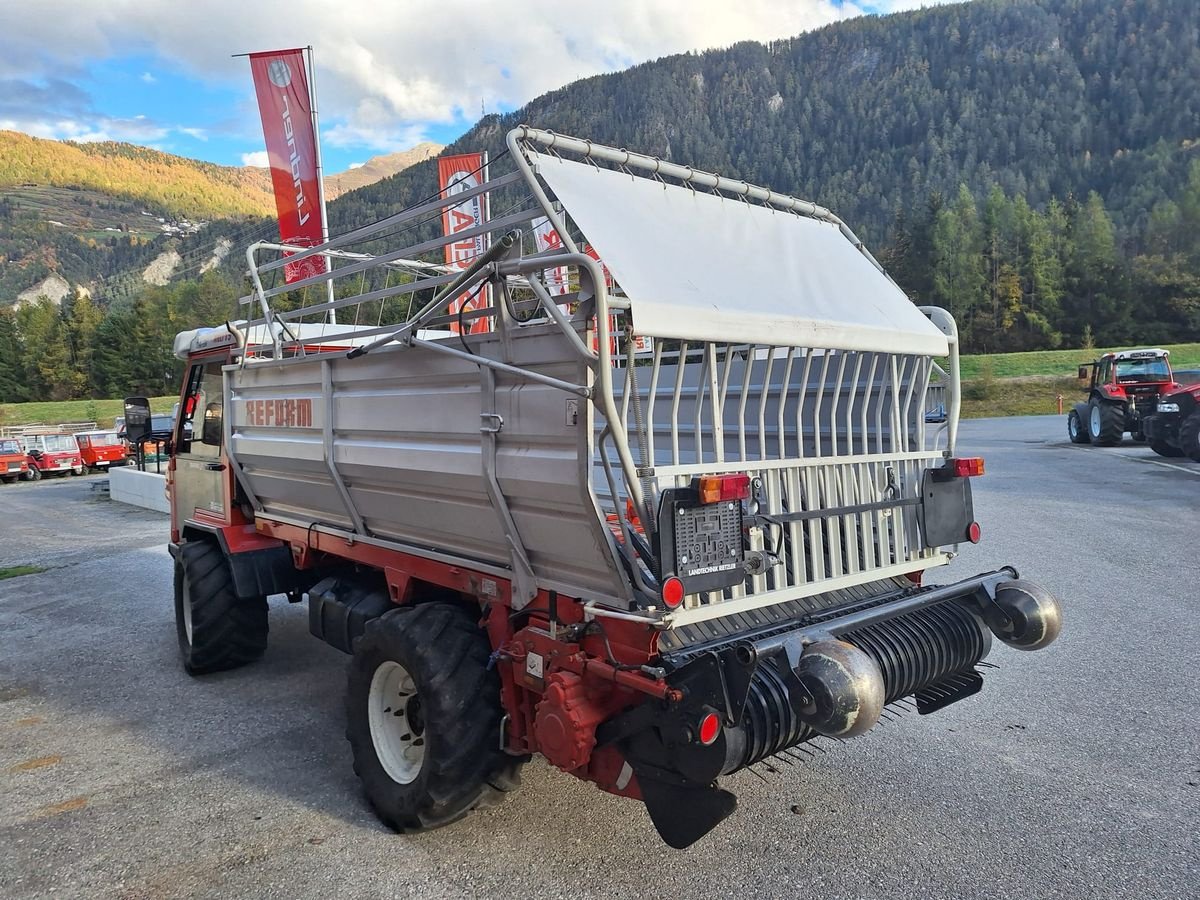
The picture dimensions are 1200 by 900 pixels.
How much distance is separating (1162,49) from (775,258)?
548 feet

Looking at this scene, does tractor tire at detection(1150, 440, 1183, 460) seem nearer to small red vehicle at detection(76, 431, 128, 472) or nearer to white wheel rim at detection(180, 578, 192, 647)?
white wheel rim at detection(180, 578, 192, 647)

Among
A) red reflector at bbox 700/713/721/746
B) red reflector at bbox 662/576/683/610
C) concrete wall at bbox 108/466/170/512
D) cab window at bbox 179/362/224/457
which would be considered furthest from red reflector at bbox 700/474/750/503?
concrete wall at bbox 108/466/170/512

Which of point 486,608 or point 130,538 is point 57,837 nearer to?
point 486,608

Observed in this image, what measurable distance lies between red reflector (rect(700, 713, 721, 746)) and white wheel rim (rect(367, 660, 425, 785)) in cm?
159

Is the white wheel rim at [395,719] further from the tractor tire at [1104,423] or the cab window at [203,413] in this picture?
the tractor tire at [1104,423]

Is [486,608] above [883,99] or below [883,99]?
below

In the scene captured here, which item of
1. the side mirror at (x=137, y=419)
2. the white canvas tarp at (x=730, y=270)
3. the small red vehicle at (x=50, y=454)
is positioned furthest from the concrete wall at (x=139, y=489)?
the white canvas tarp at (x=730, y=270)

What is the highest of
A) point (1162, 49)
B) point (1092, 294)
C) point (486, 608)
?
point (1162, 49)

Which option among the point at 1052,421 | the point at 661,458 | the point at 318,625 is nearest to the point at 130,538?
the point at 318,625

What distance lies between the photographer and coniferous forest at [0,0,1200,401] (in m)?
64.1

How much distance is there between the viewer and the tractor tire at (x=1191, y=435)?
15086 mm

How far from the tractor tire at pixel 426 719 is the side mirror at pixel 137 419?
3621 mm

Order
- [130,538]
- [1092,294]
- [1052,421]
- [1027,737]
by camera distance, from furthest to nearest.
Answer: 1. [1092,294]
2. [1052,421]
3. [130,538]
4. [1027,737]

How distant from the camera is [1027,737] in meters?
4.31
